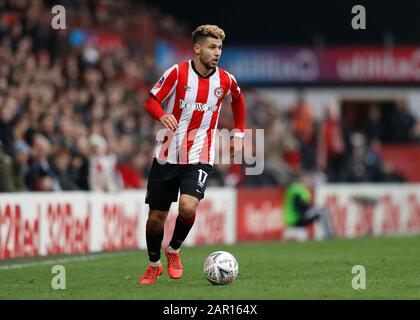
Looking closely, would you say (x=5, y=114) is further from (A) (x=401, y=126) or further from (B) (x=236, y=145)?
(A) (x=401, y=126)

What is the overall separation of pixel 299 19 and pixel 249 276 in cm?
2347

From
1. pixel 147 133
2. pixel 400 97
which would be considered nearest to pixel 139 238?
pixel 147 133

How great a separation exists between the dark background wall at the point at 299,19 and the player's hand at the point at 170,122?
23.4 metres

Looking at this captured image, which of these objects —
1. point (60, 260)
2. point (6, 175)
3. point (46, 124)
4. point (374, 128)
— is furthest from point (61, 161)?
point (374, 128)

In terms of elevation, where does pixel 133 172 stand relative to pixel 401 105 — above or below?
below

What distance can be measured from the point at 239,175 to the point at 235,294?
14742mm

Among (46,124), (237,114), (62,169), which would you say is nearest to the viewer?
(237,114)

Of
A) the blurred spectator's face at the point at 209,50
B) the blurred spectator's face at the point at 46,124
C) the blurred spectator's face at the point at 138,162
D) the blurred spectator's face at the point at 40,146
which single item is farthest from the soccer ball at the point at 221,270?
the blurred spectator's face at the point at 138,162

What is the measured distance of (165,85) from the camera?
11.2m

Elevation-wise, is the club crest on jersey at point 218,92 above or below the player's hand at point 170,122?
above

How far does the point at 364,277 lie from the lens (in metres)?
11.6

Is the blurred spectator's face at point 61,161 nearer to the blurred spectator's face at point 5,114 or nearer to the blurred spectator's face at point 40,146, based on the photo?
the blurred spectator's face at point 40,146

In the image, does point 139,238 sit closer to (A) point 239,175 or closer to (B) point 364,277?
(A) point 239,175

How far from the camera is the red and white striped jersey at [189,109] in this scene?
11.3 m
